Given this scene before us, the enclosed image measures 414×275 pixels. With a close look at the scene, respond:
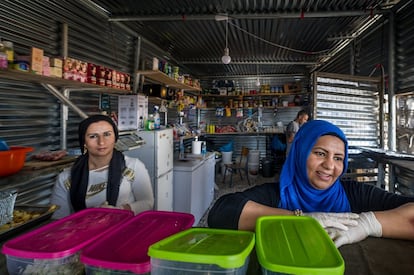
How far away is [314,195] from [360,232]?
51 cm

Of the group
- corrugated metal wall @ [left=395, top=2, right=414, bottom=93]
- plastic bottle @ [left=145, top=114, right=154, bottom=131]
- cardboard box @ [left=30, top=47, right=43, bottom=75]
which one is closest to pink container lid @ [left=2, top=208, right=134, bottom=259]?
cardboard box @ [left=30, top=47, right=43, bottom=75]

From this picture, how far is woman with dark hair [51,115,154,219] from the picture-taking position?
1.93m

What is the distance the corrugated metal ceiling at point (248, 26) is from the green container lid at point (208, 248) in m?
3.12

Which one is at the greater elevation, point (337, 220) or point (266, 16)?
point (266, 16)

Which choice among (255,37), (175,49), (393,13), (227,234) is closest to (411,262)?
(227,234)

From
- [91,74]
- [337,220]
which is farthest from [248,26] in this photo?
[337,220]

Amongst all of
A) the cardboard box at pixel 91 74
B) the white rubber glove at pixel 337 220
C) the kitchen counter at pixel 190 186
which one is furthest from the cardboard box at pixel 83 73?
the kitchen counter at pixel 190 186

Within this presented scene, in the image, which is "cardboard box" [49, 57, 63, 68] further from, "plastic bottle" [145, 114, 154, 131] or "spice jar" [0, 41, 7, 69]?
"plastic bottle" [145, 114, 154, 131]

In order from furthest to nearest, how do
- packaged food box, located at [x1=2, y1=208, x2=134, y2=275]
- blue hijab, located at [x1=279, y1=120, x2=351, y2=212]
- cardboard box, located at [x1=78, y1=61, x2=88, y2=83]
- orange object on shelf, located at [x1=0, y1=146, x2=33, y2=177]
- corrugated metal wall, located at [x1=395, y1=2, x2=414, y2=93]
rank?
corrugated metal wall, located at [x1=395, y1=2, x2=414, y2=93] < cardboard box, located at [x1=78, y1=61, x2=88, y2=83] < blue hijab, located at [x1=279, y1=120, x2=351, y2=212] < orange object on shelf, located at [x1=0, y1=146, x2=33, y2=177] < packaged food box, located at [x1=2, y1=208, x2=134, y2=275]

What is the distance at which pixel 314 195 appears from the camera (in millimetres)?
1530

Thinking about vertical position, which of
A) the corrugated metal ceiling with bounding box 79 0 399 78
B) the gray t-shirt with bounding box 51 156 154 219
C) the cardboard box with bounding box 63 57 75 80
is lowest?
the gray t-shirt with bounding box 51 156 154 219

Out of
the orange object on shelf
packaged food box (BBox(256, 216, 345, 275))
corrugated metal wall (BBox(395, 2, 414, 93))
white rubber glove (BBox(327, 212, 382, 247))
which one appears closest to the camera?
packaged food box (BBox(256, 216, 345, 275))

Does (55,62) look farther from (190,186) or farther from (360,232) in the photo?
(190,186)

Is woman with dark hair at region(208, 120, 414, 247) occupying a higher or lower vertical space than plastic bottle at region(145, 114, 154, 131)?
lower
